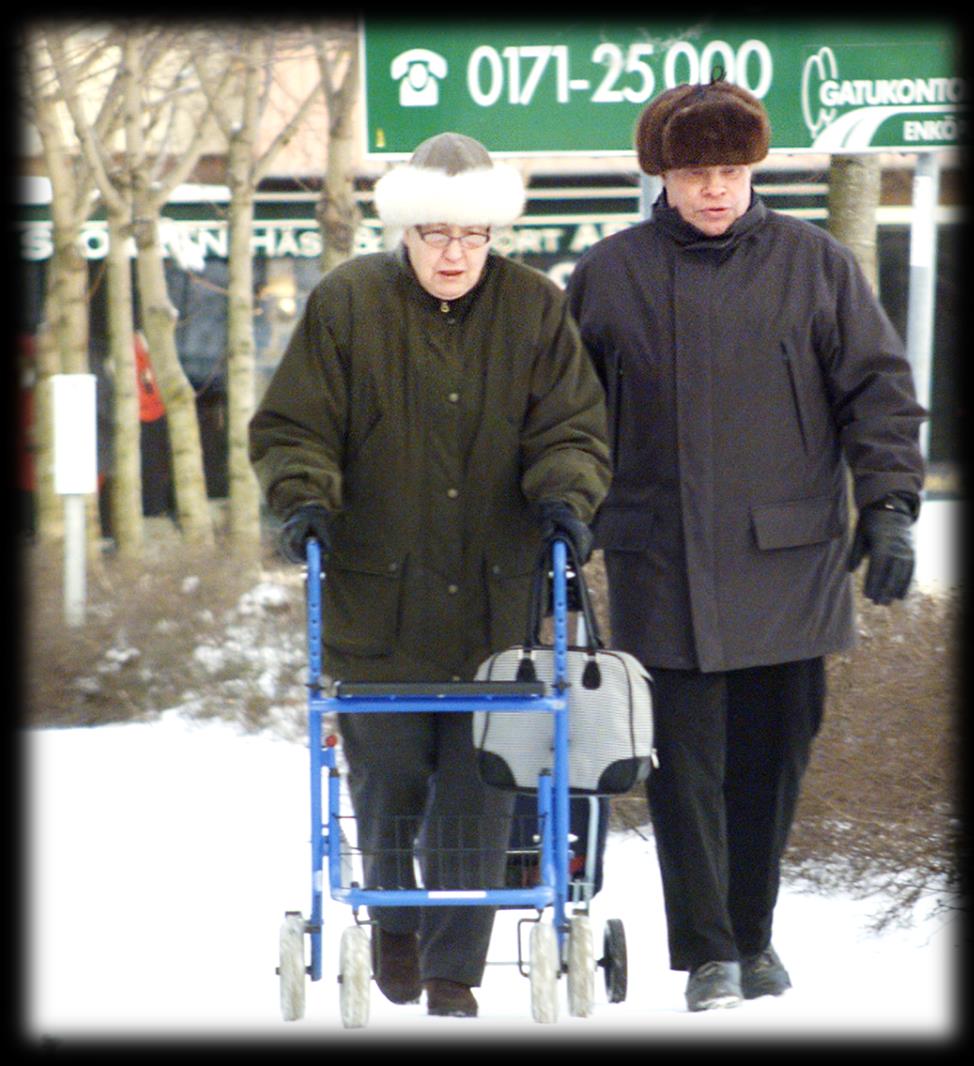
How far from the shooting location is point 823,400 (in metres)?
4.71

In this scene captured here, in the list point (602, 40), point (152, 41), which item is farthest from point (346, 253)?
point (602, 40)

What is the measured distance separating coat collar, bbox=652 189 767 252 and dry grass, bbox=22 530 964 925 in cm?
128

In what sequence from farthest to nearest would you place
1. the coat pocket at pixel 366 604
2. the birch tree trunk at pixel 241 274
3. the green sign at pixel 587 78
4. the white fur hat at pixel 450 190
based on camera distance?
the birch tree trunk at pixel 241 274, the green sign at pixel 587 78, the coat pocket at pixel 366 604, the white fur hat at pixel 450 190

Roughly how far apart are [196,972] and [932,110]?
3914 millimetres

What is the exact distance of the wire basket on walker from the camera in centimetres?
409

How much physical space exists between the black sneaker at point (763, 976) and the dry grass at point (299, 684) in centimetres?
48

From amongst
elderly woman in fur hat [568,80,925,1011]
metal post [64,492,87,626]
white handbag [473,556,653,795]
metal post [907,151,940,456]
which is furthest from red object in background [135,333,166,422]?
white handbag [473,556,653,795]

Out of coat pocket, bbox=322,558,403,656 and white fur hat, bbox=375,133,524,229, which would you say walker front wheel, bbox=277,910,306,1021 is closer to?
coat pocket, bbox=322,558,403,656

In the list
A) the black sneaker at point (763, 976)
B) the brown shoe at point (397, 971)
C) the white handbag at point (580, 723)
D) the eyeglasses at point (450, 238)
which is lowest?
the black sneaker at point (763, 976)

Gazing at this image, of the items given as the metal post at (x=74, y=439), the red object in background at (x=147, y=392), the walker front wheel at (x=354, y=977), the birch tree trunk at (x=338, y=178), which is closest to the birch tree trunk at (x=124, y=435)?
the birch tree trunk at (x=338, y=178)

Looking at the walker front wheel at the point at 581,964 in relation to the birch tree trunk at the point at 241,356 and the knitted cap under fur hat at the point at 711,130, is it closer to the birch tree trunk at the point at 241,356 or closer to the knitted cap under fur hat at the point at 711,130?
the knitted cap under fur hat at the point at 711,130

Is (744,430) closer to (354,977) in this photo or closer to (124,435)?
(354,977)

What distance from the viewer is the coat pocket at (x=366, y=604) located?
446 centimetres

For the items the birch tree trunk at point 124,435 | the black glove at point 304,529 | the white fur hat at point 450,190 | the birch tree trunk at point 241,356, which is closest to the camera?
the black glove at point 304,529
